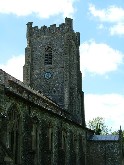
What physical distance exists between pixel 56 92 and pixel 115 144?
10187 millimetres

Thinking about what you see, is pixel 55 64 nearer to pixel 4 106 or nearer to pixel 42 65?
pixel 42 65

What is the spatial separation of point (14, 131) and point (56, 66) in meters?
22.0

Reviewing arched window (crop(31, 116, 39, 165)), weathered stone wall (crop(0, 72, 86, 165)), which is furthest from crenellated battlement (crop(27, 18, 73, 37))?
arched window (crop(31, 116, 39, 165))

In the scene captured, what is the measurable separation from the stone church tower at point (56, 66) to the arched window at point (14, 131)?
18619mm

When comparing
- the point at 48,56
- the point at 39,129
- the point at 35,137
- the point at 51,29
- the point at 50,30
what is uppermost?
the point at 51,29

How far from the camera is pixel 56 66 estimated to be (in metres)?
44.5

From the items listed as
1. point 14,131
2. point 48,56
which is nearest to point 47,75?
point 48,56

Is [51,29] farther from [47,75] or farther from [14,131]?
[14,131]

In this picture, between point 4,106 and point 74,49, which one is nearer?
point 4,106

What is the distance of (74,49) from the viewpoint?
47281 mm

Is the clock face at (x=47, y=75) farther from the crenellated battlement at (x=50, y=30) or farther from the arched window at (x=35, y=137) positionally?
the arched window at (x=35, y=137)

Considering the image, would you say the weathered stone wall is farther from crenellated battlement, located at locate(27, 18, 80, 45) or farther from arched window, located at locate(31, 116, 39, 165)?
crenellated battlement, located at locate(27, 18, 80, 45)

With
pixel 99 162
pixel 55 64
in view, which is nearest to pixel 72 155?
pixel 99 162

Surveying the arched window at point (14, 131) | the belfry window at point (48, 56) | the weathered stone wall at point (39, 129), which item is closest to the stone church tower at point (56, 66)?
the belfry window at point (48, 56)
